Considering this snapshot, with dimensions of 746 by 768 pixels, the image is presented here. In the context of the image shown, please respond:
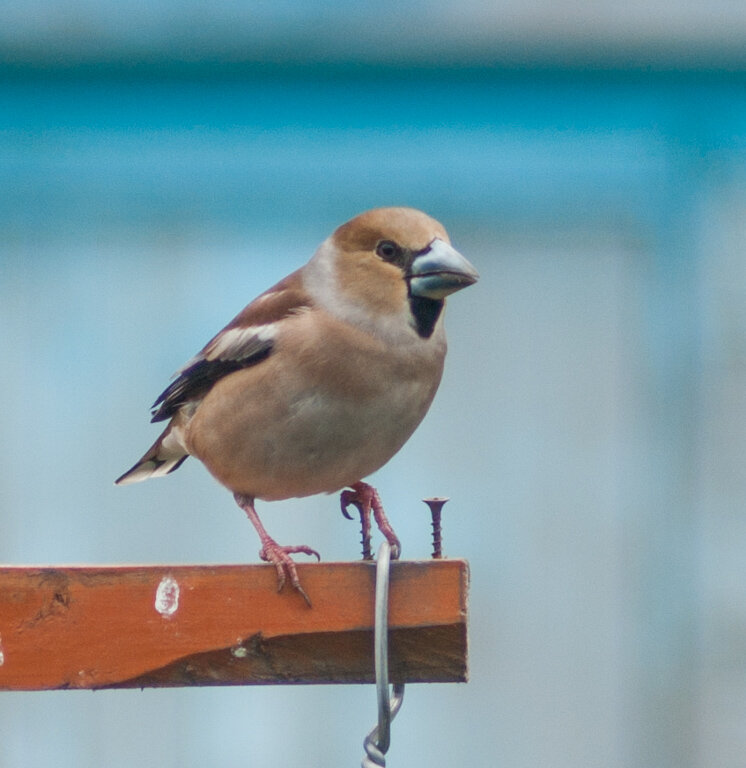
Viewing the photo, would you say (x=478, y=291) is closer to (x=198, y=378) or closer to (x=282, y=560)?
(x=198, y=378)

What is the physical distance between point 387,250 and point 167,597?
2.77 ft

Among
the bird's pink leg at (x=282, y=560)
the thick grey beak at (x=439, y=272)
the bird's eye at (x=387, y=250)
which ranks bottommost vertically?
the bird's pink leg at (x=282, y=560)

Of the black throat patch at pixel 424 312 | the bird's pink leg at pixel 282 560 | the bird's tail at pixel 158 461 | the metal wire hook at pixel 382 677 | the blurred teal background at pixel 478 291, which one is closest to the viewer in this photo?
the metal wire hook at pixel 382 677

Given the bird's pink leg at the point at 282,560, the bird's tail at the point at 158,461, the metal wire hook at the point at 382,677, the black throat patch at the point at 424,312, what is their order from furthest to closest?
the bird's tail at the point at 158,461, the black throat patch at the point at 424,312, the bird's pink leg at the point at 282,560, the metal wire hook at the point at 382,677

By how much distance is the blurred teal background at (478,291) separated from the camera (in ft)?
13.1

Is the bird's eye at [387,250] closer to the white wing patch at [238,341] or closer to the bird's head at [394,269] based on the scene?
the bird's head at [394,269]

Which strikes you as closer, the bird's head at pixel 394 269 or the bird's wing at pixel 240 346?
the bird's head at pixel 394 269

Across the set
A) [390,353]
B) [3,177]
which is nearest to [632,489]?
[390,353]

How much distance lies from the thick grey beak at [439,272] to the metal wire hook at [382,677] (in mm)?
610

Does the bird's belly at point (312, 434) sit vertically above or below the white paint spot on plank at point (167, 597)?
above

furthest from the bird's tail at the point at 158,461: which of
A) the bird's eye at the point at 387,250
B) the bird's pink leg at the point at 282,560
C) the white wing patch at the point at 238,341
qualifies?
the bird's eye at the point at 387,250

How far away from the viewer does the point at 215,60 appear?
412 centimetres

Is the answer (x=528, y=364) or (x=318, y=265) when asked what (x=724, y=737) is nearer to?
(x=528, y=364)

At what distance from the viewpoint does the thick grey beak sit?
2309 mm
